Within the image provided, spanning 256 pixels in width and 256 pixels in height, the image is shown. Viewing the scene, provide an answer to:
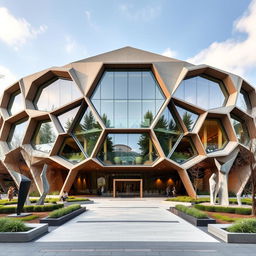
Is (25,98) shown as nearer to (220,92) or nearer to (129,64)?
(129,64)

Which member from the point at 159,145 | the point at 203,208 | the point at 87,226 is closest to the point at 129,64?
the point at 159,145

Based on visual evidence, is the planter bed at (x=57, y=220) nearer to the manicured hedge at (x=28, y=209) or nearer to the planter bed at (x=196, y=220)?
the manicured hedge at (x=28, y=209)

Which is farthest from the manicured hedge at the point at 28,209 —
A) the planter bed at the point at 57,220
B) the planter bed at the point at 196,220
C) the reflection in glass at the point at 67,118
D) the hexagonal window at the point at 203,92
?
the hexagonal window at the point at 203,92

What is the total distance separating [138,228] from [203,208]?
6.97 meters

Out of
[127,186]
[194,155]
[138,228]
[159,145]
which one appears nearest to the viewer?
[138,228]

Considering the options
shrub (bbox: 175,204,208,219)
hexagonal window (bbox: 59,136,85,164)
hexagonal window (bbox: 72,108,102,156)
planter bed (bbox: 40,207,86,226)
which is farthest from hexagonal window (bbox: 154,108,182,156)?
planter bed (bbox: 40,207,86,226)

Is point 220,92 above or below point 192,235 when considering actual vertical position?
above

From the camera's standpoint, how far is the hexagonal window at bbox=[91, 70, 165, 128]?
3206cm

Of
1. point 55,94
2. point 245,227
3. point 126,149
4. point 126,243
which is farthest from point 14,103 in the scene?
point 245,227

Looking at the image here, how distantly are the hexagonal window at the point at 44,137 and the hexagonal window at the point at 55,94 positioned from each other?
2.29m

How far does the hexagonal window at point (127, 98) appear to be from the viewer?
3206 cm

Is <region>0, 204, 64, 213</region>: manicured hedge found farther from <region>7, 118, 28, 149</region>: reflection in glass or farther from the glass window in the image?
the glass window

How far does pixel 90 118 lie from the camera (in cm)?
3222

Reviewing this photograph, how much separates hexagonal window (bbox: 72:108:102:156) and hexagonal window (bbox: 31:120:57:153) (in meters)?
3.05
